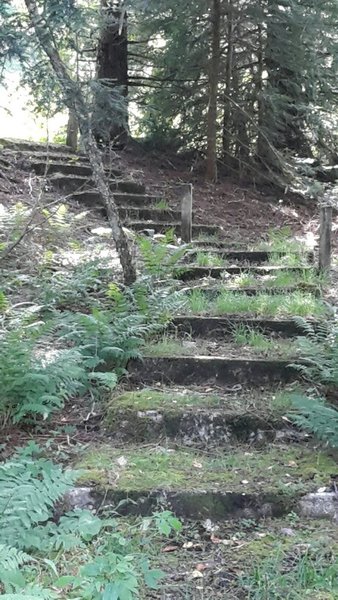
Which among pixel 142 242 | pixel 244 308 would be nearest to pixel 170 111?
pixel 142 242

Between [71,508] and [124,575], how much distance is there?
86 cm

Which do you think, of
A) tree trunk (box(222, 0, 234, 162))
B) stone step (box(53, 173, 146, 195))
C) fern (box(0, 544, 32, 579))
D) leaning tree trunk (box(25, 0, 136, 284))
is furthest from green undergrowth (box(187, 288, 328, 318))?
tree trunk (box(222, 0, 234, 162))

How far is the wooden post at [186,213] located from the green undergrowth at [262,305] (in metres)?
2.24

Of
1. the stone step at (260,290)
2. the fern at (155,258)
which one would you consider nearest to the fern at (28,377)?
the fern at (155,258)

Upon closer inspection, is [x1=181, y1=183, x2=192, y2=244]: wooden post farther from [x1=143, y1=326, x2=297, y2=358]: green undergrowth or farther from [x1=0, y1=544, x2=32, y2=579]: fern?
[x1=0, y1=544, x2=32, y2=579]: fern

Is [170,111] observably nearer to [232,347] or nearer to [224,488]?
[232,347]

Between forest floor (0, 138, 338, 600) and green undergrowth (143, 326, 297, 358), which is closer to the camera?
forest floor (0, 138, 338, 600)

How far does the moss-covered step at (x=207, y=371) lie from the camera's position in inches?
175

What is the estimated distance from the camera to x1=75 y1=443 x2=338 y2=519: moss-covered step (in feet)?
10.3

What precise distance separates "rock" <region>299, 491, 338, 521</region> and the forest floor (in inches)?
1.8

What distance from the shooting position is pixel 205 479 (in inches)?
130

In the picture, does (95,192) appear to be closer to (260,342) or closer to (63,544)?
(260,342)

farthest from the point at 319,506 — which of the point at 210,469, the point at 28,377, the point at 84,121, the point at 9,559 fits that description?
the point at 84,121

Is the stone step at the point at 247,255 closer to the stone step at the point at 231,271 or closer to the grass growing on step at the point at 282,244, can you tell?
the grass growing on step at the point at 282,244
